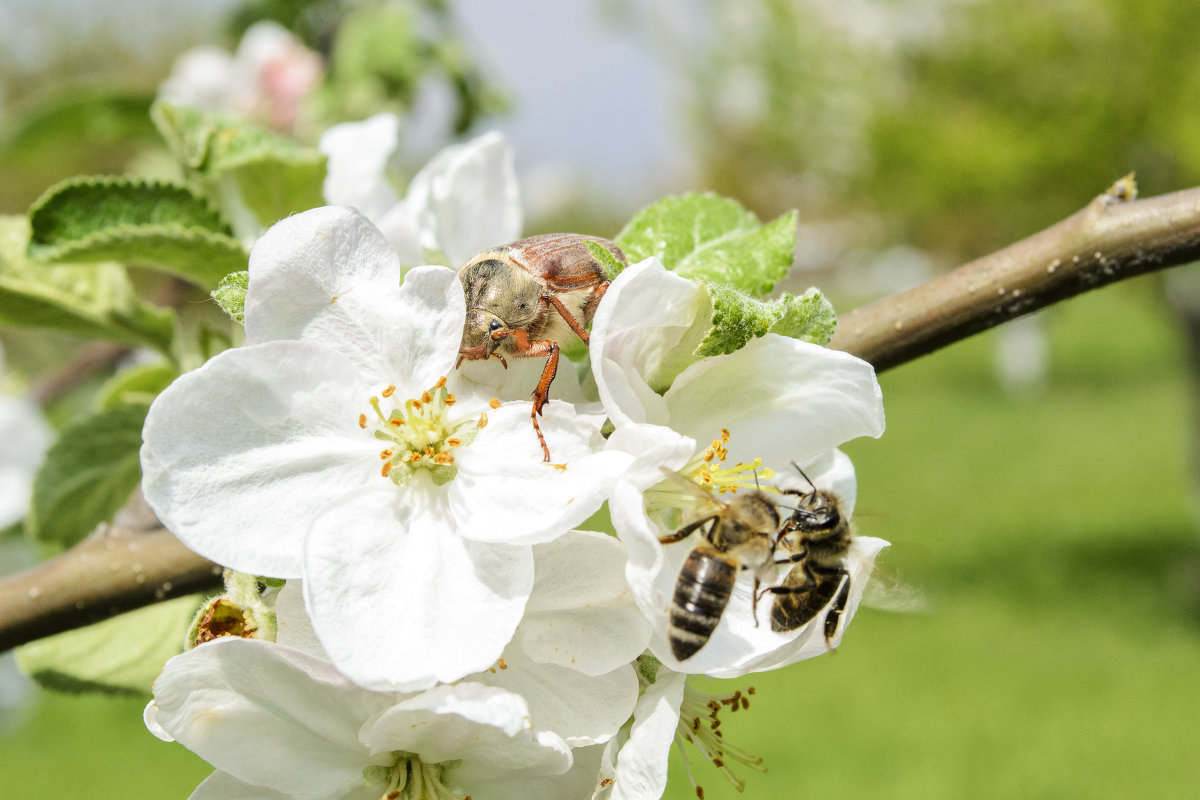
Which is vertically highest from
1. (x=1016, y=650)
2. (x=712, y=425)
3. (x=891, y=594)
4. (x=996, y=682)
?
(x=712, y=425)

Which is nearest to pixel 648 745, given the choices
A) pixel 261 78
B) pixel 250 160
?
pixel 250 160

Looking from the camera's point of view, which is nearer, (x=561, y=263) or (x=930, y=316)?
(x=561, y=263)

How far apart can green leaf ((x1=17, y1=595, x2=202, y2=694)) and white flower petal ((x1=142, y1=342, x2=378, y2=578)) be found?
50 centimetres

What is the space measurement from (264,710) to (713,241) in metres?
0.59

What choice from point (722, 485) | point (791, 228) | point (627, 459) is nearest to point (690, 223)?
point (791, 228)

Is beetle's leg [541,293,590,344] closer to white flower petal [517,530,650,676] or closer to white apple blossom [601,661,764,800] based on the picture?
white flower petal [517,530,650,676]

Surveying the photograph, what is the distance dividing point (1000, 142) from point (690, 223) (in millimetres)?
10840

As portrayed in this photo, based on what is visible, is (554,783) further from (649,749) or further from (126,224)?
(126,224)

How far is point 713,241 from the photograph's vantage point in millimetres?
1096

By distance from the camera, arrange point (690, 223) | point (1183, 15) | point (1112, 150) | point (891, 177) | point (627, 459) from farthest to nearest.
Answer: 1. point (891, 177)
2. point (1112, 150)
3. point (1183, 15)
4. point (690, 223)
5. point (627, 459)

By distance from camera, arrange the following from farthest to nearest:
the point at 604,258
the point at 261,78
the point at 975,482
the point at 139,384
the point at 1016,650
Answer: the point at 975,482
the point at 1016,650
the point at 261,78
the point at 139,384
the point at 604,258

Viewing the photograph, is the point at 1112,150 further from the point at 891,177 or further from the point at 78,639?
the point at 78,639

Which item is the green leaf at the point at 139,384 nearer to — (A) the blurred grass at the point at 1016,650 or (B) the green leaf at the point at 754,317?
(B) the green leaf at the point at 754,317

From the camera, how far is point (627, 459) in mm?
785
